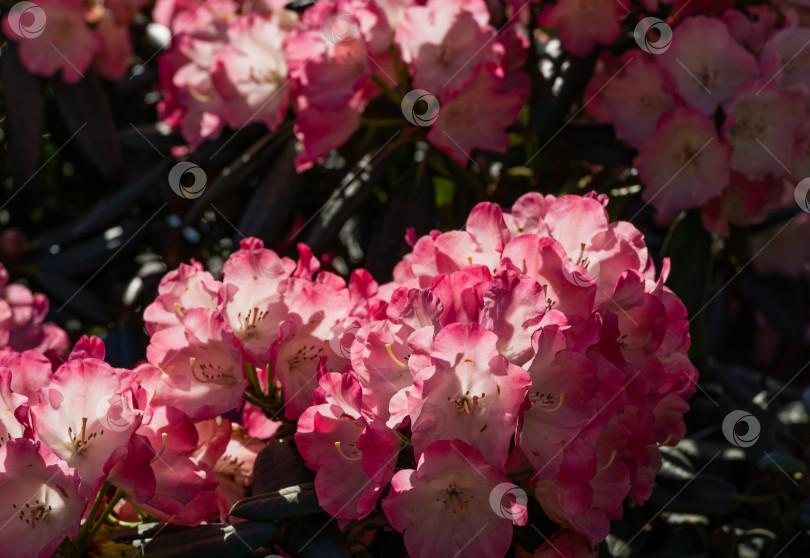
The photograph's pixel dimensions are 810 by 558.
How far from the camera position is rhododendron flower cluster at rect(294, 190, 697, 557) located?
65 cm

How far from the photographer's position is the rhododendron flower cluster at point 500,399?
2.14 ft

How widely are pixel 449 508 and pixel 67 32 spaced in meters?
1.11

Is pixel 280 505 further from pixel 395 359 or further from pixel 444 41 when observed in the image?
pixel 444 41

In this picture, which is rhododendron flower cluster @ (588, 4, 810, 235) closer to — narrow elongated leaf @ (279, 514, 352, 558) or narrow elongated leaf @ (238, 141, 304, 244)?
narrow elongated leaf @ (238, 141, 304, 244)

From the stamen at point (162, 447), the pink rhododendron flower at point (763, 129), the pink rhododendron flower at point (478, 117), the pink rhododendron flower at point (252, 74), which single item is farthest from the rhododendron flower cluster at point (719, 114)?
the stamen at point (162, 447)

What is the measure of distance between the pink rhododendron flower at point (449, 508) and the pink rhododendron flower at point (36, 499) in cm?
25

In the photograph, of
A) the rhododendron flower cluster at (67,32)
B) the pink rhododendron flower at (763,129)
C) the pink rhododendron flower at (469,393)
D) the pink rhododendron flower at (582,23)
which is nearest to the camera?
the pink rhododendron flower at (469,393)

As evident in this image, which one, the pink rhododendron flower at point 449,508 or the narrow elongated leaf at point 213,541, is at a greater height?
the pink rhododendron flower at point 449,508

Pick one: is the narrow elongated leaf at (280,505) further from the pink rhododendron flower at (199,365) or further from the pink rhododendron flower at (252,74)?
the pink rhododendron flower at (252,74)

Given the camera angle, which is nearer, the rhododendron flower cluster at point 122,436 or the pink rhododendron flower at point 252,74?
the rhododendron flower cluster at point 122,436

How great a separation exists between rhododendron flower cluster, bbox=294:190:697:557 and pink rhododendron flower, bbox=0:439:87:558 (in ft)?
0.61

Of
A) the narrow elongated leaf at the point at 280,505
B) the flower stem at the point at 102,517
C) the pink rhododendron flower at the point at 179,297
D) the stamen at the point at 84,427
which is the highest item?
the pink rhododendron flower at the point at 179,297

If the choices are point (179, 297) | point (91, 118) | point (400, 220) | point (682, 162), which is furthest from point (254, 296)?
point (91, 118)

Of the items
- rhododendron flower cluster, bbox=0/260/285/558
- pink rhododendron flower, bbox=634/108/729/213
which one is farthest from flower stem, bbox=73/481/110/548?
pink rhododendron flower, bbox=634/108/729/213
